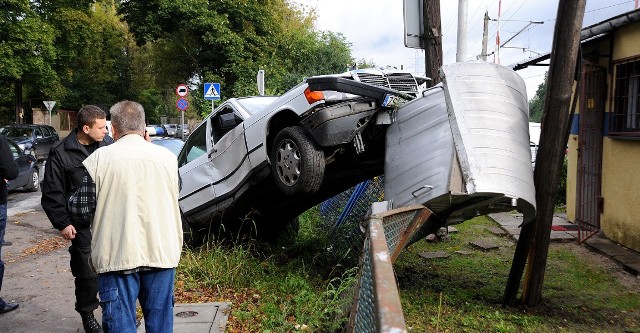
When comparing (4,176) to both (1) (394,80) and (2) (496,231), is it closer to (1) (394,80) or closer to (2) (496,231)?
(1) (394,80)

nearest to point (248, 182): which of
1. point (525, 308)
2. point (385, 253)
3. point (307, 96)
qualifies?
point (307, 96)

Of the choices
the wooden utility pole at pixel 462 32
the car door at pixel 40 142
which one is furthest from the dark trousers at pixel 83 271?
the car door at pixel 40 142

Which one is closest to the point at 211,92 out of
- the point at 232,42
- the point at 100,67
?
the point at 232,42

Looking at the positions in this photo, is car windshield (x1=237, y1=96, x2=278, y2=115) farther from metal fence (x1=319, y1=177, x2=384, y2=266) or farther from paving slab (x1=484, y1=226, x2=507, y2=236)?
paving slab (x1=484, y1=226, x2=507, y2=236)

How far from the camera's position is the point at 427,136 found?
4438 millimetres

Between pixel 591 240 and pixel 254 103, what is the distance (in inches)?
210

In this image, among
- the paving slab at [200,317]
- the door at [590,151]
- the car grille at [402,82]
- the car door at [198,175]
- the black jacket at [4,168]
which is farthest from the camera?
the door at [590,151]

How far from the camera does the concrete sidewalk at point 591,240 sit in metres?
6.49

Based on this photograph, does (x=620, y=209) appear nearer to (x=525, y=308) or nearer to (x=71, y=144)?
(x=525, y=308)

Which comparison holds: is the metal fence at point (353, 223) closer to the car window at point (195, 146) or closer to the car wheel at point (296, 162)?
the car wheel at point (296, 162)

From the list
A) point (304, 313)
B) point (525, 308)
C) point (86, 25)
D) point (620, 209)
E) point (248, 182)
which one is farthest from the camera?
point (86, 25)

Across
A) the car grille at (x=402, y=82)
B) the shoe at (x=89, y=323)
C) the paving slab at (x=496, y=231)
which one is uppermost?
the car grille at (x=402, y=82)

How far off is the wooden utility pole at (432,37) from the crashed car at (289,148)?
7.93 feet

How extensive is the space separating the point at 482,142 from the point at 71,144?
126 inches
